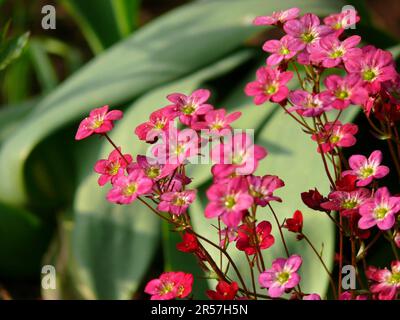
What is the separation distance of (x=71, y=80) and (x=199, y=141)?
0.90 m

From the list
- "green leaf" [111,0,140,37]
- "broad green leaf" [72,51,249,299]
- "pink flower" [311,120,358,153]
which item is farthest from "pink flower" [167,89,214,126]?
"green leaf" [111,0,140,37]

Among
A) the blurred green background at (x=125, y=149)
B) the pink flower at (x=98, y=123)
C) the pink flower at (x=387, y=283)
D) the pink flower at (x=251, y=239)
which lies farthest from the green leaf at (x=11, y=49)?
the pink flower at (x=387, y=283)

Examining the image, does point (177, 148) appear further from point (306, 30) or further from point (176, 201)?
point (306, 30)

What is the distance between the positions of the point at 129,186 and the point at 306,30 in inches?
8.7

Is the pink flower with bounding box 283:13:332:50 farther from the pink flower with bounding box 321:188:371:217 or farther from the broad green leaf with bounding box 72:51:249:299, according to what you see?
the broad green leaf with bounding box 72:51:249:299

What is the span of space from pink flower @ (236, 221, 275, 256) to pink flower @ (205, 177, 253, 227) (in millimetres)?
106

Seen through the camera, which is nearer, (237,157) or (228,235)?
(237,157)

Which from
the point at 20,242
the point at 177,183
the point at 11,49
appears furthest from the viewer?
the point at 20,242

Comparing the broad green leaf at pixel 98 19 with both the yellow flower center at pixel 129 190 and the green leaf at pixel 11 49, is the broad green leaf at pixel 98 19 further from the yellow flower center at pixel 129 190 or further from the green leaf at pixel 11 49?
the yellow flower center at pixel 129 190

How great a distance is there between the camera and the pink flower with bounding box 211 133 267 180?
0.62 metres

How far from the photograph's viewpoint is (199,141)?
674 mm

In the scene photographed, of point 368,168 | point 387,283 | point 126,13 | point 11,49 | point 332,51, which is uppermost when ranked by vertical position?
point 126,13

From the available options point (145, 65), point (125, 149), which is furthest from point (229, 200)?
point (145, 65)

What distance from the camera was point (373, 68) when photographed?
734 mm
